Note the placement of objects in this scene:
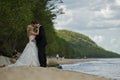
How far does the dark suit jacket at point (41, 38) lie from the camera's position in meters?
18.9

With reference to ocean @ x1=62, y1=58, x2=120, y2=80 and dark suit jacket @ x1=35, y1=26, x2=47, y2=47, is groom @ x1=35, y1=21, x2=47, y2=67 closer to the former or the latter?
dark suit jacket @ x1=35, y1=26, x2=47, y2=47

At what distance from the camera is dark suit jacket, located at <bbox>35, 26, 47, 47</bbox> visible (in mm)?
18906

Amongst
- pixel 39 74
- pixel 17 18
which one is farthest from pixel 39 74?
pixel 17 18

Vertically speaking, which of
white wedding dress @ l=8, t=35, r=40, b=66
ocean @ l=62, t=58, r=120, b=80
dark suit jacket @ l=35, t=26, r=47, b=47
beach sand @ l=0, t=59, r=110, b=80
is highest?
dark suit jacket @ l=35, t=26, r=47, b=47

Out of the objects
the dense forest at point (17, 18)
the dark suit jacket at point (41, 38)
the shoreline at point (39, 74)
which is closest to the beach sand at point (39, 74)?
the shoreline at point (39, 74)

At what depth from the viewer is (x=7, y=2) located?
5056 cm

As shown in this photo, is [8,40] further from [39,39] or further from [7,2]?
[39,39]

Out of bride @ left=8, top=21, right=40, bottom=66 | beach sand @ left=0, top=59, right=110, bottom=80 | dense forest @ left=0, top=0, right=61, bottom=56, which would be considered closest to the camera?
beach sand @ left=0, top=59, right=110, bottom=80

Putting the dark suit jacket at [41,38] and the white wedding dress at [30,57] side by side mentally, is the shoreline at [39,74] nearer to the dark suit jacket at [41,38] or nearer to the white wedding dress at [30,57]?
the white wedding dress at [30,57]

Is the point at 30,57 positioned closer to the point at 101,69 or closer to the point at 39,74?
the point at 39,74

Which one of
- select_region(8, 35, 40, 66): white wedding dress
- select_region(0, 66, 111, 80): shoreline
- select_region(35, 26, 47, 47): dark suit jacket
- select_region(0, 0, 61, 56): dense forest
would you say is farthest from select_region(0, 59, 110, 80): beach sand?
select_region(0, 0, 61, 56): dense forest

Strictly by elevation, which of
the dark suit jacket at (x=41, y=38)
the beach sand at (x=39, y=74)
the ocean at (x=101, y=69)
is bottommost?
the ocean at (x=101, y=69)

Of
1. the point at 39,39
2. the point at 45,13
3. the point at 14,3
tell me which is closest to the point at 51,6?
the point at 45,13

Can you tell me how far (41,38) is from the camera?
19.1 metres
